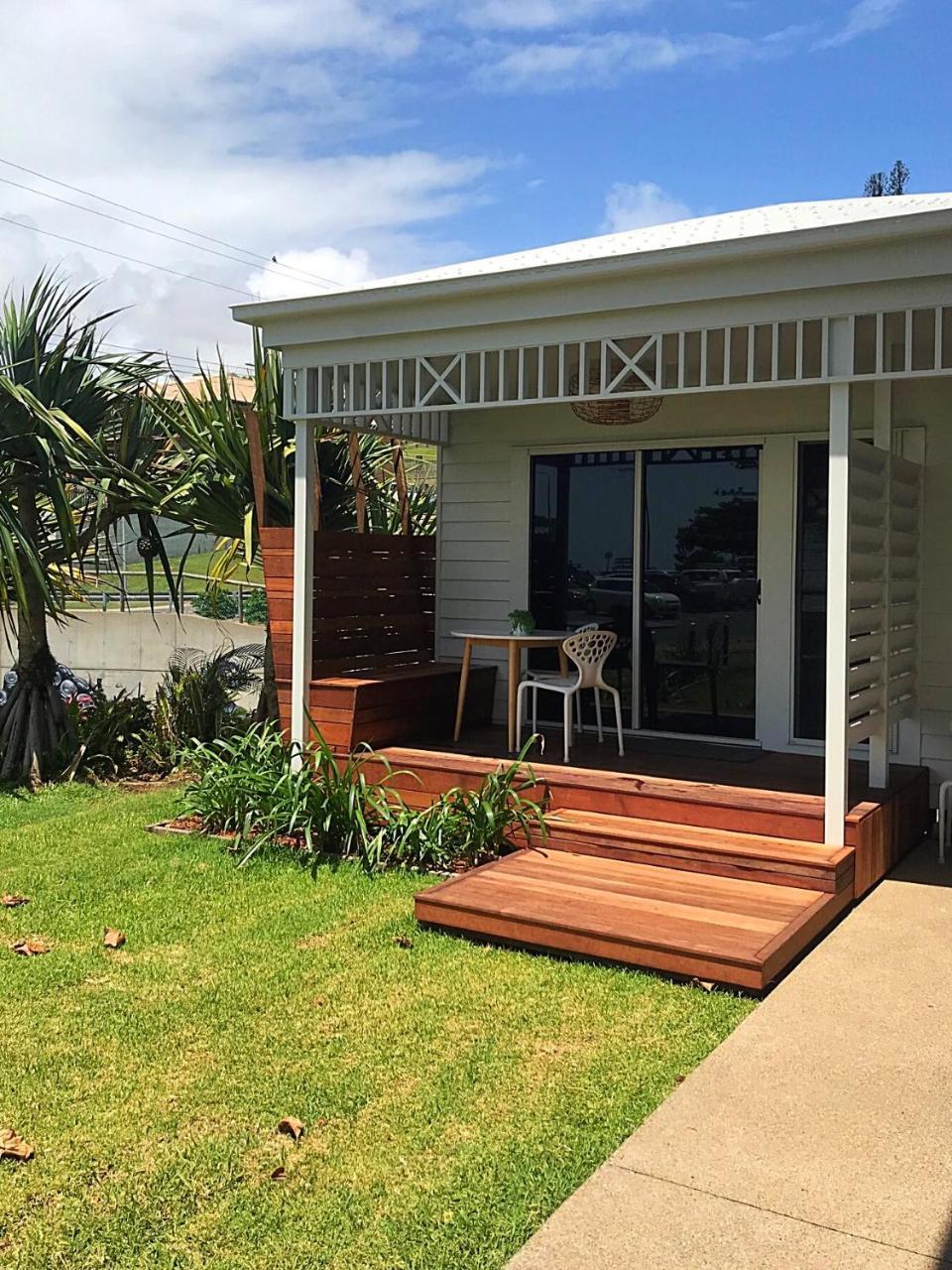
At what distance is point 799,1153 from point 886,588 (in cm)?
365

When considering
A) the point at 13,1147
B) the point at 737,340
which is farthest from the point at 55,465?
the point at 13,1147

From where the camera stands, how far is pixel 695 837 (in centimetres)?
564

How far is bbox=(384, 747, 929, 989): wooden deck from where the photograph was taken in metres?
4.55

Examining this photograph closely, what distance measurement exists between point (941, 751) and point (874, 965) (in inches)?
103

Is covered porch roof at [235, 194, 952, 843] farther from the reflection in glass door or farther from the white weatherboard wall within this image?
the reflection in glass door

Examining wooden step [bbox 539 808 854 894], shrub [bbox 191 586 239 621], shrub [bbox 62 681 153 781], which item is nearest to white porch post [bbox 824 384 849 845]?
wooden step [bbox 539 808 854 894]

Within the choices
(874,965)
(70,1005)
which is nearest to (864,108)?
(874,965)

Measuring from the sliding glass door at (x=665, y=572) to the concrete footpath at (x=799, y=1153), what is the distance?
3.34 m

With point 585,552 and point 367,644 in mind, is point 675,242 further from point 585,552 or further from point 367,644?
point 367,644

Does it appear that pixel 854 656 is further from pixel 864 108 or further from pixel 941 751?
pixel 864 108

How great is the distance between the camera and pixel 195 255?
145ft

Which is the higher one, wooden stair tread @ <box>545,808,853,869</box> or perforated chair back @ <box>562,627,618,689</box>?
perforated chair back @ <box>562,627,618,689</box>

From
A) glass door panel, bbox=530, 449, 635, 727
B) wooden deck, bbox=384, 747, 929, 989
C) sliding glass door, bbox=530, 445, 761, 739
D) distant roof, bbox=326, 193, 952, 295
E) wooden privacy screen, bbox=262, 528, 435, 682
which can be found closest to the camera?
Result: wooden deck, bbox=384, 747, 929, 989

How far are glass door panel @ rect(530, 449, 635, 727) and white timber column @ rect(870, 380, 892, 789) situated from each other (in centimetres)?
203
